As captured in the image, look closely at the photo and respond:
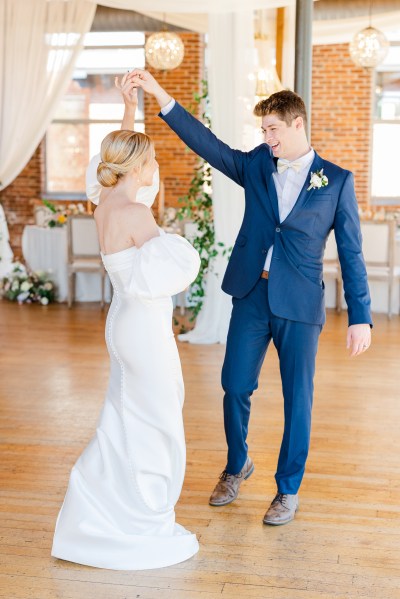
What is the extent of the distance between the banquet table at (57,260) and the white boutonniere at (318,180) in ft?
20.3

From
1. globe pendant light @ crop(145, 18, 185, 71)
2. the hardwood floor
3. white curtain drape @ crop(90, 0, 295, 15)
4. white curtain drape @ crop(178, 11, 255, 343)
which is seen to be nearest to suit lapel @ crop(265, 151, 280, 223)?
the hardwood floor

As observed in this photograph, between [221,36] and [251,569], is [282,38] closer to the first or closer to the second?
[221,36]

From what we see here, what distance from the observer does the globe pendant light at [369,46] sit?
9305mm

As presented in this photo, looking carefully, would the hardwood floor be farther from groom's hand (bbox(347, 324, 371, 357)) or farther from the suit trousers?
groom's hand (bbox(347, 324, 371, 357))

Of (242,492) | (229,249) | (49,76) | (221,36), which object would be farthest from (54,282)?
(242,492)

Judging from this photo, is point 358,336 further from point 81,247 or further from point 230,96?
point 81,247

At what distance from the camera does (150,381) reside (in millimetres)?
3084

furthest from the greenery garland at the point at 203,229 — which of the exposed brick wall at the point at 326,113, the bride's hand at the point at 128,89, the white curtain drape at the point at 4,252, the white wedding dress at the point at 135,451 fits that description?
the exposed brick wall at the point at 326,113

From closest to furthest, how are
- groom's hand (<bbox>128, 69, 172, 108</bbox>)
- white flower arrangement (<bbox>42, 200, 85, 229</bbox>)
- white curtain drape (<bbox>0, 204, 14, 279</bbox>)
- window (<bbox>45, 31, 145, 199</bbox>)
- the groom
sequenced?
groom's hand (<bbox>128, 69, 172, 108</bbox>) → the groom → white flower arrangement (<bbox>42, 200, 85, 229</bbox>) → white curtain drape (<bbox>0, 204, 14, 279</bbox>) → window (<bbox>45, 31, 145, 199</bbox>)

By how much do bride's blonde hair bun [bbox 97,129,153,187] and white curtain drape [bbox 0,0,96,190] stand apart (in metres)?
5.47

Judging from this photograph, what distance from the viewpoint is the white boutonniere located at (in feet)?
10.5

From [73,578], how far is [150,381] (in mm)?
714

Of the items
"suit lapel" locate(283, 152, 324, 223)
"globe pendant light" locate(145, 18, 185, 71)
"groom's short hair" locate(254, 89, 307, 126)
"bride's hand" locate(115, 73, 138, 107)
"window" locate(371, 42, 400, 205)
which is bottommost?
"suit lapel" locate(283, 152, 324, 223)

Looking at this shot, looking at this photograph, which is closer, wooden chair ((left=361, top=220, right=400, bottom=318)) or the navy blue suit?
the navy blue suit
